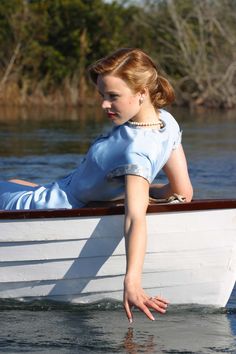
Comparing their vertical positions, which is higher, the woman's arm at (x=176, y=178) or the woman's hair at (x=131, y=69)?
the woman's hair at (x=131, y=69)

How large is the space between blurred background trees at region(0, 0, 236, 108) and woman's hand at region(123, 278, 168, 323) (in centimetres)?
2461

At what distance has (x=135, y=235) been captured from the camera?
4844 millimetres

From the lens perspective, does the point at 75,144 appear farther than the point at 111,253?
Yes

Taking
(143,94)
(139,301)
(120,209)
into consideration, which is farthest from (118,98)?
(139,301)

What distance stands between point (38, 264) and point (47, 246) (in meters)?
0.14

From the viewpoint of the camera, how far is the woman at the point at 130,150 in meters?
4.90

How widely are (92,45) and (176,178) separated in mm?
26486

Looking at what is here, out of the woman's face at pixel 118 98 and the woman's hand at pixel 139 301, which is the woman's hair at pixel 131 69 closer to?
the woman's face at pixel 118 98

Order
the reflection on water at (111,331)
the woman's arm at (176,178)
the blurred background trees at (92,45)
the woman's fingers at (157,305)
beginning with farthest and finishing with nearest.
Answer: the blurred background trees at (92,45) < the woman's arm at (176,178) < the reflection on water at (111,331) < the woman's fingers at (157,305)

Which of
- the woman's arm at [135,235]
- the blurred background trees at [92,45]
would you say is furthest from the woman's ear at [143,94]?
the blurred background trees at [92,45]

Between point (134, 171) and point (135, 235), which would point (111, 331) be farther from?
point (134, 171)

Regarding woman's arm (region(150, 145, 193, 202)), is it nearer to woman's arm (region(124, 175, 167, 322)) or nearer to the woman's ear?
the woman's ear

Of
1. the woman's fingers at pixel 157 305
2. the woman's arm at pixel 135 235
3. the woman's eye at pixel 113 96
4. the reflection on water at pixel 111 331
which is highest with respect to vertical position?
the woman's eye at pixel 113 96

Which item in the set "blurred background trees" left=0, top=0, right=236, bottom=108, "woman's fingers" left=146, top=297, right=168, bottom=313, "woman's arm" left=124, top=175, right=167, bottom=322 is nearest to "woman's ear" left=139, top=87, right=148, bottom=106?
"woman's arm" left=124, top=175, right=167, bottom=322
